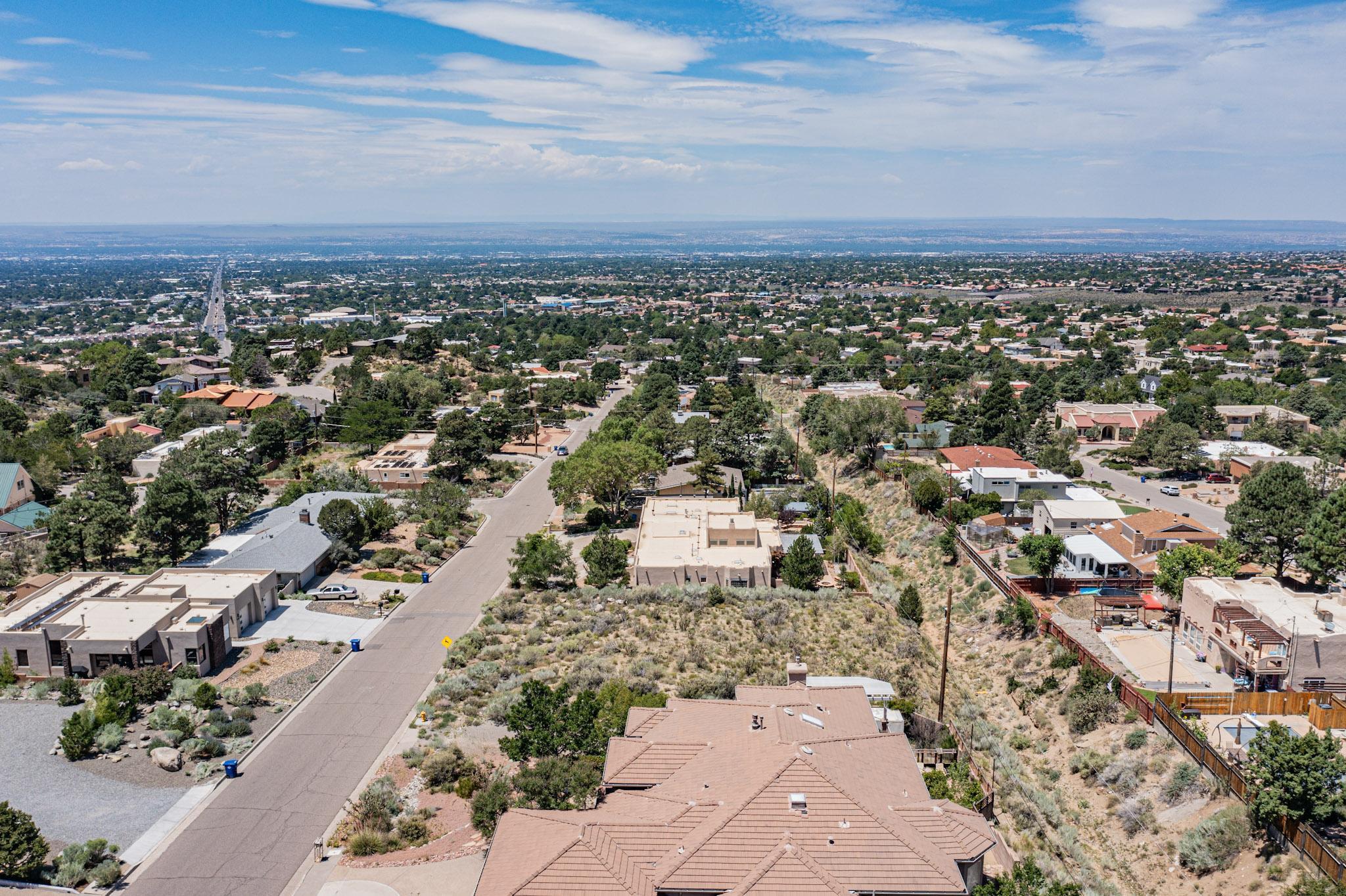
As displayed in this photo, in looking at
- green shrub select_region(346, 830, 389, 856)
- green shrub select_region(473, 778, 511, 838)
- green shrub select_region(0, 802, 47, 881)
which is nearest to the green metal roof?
green shrub select_region(0, 802, 47, 881)

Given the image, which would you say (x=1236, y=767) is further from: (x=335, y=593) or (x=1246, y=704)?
(x=335, y=593)

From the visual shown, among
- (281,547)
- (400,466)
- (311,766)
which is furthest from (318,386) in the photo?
(311,766)

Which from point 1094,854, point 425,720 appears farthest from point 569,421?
point 1094,854

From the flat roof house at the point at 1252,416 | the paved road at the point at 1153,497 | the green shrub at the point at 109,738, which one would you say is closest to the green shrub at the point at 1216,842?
the paved road at the point at 1153,497

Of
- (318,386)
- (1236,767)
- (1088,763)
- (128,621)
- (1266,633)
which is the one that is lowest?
(1088,763)

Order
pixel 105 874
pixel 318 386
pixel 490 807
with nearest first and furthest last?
pixel 105 874 → pixel 490 807 → pixel 318 386

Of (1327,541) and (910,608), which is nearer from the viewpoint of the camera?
(1327,541)
